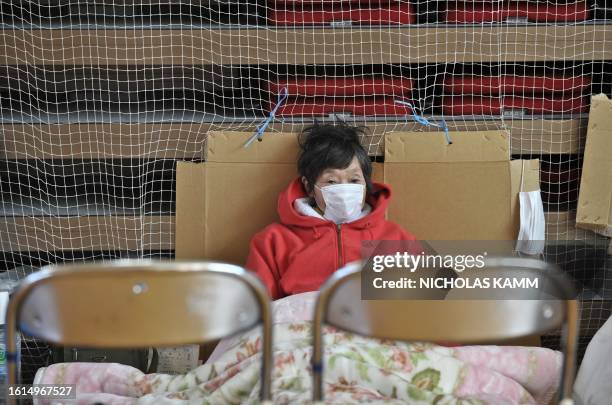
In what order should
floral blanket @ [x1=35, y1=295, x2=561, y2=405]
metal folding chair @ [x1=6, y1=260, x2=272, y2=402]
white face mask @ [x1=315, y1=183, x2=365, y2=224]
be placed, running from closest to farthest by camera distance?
metal folding chair @ [x1=6, y1=260, x2=272, y2=402]
floral blanket @ [x1=35, y1=295, x2=561, y2=405]
white face mask @ [x1=315, y1=183, x2=365, y2=224]

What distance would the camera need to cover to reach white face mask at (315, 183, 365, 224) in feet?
6.98

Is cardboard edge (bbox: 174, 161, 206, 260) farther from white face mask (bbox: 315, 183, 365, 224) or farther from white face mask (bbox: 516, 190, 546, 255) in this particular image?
white face mask (bbox: 516, 190, 546, 255)

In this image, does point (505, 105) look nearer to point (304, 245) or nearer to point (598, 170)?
point (598, 170)

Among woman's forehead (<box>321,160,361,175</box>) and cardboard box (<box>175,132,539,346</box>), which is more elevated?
woman's forehead (<box>321,160,361,175</box>)

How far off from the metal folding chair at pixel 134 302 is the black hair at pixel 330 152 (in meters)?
1.12

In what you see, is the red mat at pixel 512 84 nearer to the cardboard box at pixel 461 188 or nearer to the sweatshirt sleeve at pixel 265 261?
the cardboard box at pixel 461 188

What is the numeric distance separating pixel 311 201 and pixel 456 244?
509 mm

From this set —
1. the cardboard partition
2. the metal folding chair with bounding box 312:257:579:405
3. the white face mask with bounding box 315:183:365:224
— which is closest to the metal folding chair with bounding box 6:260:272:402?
the metal folding chair with bounding box 312:257:579:405

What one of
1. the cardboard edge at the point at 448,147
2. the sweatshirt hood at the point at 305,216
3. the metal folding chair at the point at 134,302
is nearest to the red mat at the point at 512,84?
the cardboard edge at the point at 448,147

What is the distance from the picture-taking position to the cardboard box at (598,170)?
2.39m

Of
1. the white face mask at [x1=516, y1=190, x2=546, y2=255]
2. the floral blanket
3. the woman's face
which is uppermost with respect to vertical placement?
the woman's face

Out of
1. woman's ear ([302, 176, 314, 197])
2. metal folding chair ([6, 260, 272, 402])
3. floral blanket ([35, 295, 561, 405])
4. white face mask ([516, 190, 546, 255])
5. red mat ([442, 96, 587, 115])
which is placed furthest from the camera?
red mat ([442, 96, 587, 115])

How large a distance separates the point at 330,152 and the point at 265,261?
1.25 ft

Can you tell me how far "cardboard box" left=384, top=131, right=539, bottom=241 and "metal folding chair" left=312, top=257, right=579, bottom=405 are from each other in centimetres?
127
